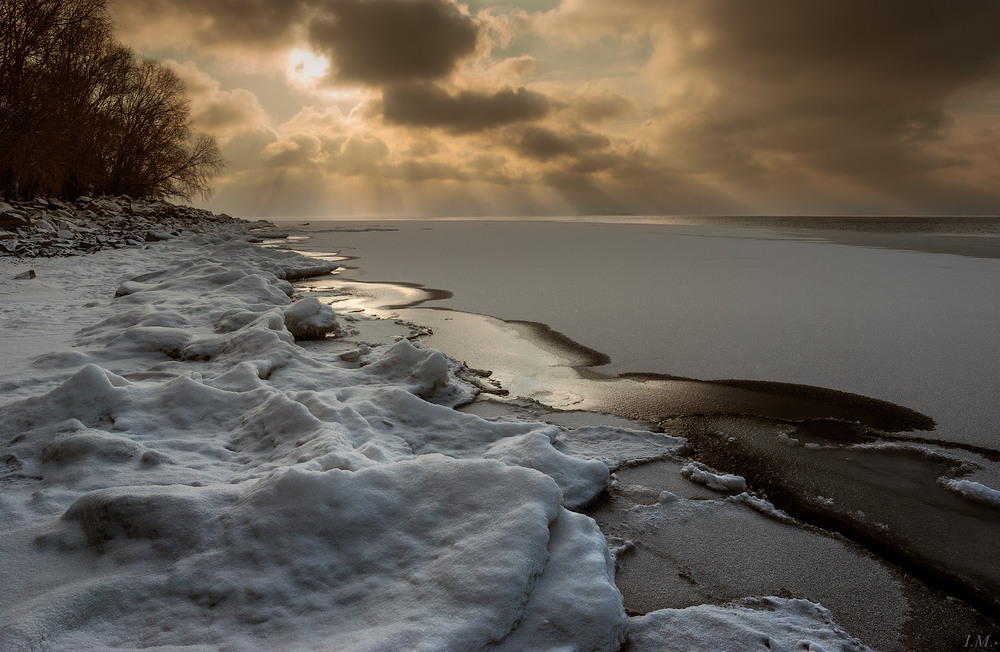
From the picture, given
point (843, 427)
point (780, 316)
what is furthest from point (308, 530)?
point (780, 316)

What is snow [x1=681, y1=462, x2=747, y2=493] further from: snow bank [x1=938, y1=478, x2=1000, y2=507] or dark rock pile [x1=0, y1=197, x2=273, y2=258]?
dark rock pile [x1=0, y1=197, x2=273, y2=258]

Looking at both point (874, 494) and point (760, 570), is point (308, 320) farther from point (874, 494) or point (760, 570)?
point (874, 494)

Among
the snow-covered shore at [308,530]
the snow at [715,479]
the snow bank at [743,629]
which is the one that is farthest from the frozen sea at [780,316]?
the snow bank at [743,629]

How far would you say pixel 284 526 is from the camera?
171 cm

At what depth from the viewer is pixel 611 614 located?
5.07 ft

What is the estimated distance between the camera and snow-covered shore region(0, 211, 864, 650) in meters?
1.45

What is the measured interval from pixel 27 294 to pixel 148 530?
6385mm

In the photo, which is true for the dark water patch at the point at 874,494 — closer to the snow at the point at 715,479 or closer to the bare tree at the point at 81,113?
the snow at the point at 715,479

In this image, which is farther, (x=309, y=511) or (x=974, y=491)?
(x=974, y=491)

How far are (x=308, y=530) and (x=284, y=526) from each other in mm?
77

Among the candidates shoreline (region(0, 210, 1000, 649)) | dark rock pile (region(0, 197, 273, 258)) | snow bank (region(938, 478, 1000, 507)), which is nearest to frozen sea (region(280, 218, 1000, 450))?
snow bank (region(938, 478, 1000, 507))

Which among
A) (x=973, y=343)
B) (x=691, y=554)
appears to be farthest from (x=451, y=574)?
(x=973, y=343)

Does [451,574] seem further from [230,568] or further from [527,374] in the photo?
[527,374]

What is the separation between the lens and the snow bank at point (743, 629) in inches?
61.1
